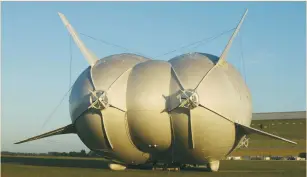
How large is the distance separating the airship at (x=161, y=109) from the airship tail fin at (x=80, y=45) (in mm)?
1121

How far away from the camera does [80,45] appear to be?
1226 inches

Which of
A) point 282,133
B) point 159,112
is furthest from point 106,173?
point 282,133

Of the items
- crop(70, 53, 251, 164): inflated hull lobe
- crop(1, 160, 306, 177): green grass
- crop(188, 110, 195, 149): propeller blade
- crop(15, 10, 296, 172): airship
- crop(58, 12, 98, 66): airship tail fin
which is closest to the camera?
crop(1, 160, 306, 177): green grass

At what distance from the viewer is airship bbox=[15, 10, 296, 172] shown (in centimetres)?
2583

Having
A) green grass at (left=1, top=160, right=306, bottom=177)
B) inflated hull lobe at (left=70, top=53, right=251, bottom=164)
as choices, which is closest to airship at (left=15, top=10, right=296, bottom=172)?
inflated hull lobe at (left=70, top=53, right=251, bottom=164)

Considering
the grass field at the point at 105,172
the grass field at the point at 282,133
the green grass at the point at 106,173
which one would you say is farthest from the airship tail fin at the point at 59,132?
the grass field at the point at 282,133

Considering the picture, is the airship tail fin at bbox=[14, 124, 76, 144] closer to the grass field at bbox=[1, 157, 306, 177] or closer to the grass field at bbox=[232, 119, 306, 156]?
the grass field at bbox=[1, 157, 306, 177]

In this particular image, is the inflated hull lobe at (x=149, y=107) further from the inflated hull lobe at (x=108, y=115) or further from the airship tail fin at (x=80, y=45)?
the airship tail fin at (x=80, y=45)

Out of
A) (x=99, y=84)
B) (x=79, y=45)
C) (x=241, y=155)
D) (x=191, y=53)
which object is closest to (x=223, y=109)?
(x=191, y=53)

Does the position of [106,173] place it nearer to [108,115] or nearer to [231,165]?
[108,115]

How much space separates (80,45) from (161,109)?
877 cm

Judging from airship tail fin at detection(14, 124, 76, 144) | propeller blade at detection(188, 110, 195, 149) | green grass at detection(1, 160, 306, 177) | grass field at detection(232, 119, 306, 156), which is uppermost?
grass field at detection(232, 119, 306, 156)

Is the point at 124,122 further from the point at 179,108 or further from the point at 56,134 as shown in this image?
the point at 56,134

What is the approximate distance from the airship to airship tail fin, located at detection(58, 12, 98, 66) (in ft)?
3.68
